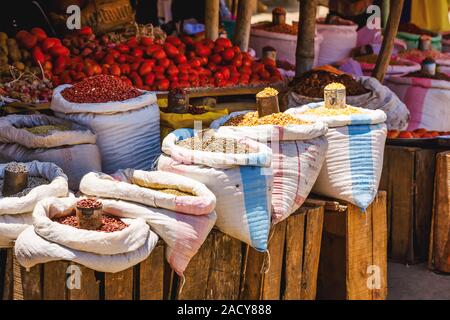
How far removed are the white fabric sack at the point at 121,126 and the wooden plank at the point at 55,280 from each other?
105 cm

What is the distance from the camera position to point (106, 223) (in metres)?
2.79

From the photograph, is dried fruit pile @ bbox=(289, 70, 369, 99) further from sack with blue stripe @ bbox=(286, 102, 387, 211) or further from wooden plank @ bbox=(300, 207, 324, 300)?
wooden plank @ bbox=(300, 207, 324, 300)

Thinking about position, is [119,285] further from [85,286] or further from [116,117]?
[116,117]

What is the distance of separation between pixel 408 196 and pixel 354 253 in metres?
0.80

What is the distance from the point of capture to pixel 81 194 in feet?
10.3

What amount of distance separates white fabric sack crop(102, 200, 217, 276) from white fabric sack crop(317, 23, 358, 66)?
423 cm

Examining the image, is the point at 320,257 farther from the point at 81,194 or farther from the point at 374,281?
the point at 81,194

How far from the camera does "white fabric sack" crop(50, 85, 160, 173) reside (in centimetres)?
356

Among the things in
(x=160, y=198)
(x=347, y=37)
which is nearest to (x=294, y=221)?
(x=160, y=198)

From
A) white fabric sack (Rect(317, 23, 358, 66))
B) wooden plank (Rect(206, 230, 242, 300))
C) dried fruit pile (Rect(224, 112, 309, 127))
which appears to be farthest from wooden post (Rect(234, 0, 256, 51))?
wooden plank (Rect(206, 230, 242, 300))

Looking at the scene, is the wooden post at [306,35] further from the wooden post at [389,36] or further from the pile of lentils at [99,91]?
the pile of lentils at [99,91]

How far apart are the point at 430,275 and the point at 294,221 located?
47.9 inches

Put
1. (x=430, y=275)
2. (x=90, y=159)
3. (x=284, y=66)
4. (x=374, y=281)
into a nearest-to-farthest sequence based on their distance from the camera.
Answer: (x=90, y=159)
(x=374, y=281)
(x=430, y=275)
(x=284, y=66)

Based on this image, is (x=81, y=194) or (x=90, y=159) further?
(x=90, y=159)
